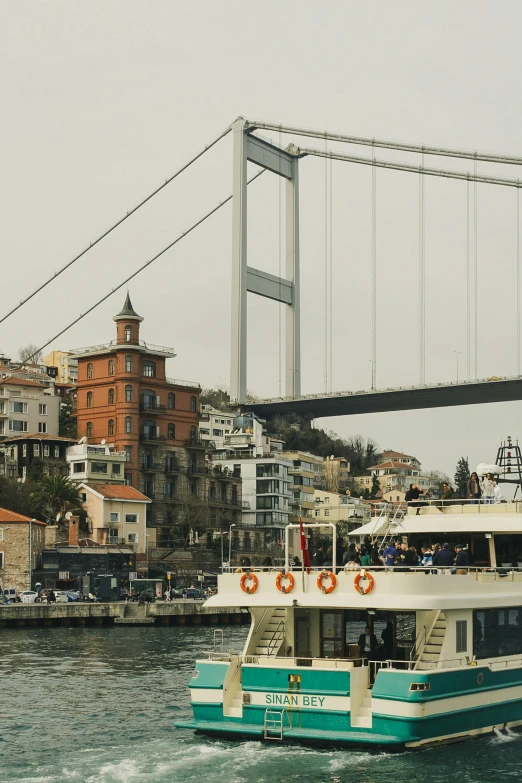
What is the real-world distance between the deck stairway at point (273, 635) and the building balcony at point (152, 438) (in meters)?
80.9

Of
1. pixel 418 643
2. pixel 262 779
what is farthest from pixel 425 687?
pixel 262 779

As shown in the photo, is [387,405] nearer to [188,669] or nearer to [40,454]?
[40,454]

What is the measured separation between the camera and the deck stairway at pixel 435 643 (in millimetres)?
22141

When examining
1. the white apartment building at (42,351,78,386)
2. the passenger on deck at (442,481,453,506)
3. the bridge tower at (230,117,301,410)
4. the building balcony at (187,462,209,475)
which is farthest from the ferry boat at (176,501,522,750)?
the white apartment building at (42,351,78,386)

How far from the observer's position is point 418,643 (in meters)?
22.3

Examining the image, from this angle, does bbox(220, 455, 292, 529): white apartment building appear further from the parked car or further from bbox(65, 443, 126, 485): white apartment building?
the parked car

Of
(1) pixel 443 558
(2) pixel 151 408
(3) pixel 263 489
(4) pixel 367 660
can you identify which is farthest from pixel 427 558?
(3) pixel 263 489

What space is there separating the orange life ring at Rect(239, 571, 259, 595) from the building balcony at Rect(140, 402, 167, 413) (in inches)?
3227

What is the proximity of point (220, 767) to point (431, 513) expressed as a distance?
25.9 ft

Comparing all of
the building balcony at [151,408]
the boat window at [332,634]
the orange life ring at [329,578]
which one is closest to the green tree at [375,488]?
the building balcony at [151,408]

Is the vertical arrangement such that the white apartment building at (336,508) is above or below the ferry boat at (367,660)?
above

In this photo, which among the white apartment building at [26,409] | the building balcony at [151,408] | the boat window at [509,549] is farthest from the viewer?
the white apartment building at [26,409]

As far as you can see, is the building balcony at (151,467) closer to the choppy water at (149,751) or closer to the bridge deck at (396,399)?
the bridge deck at (396,399)

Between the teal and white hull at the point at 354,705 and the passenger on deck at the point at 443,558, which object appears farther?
the passenger on deck at the point at 443,558
